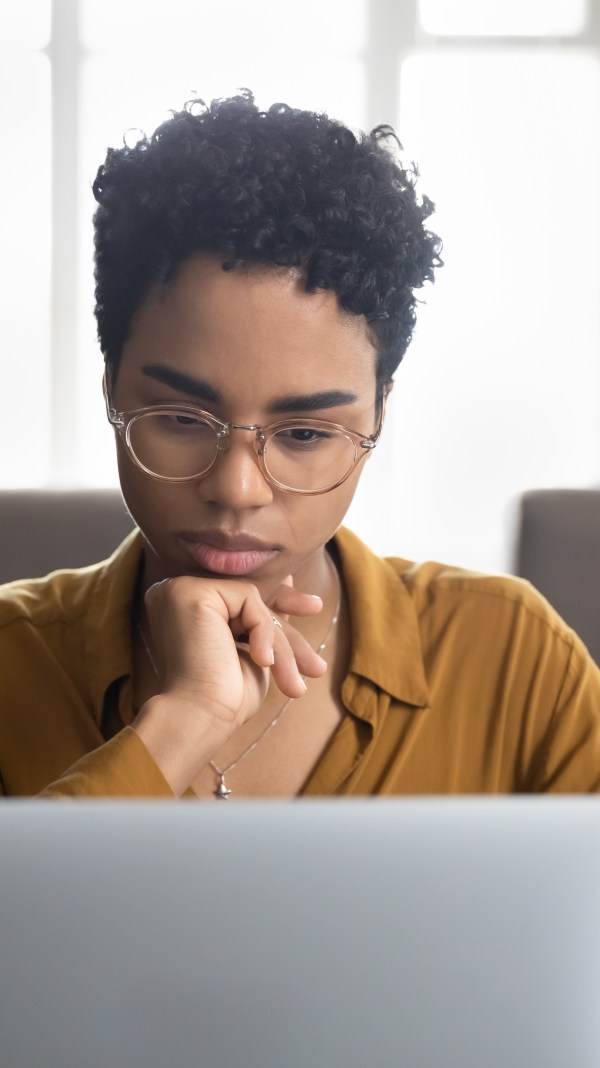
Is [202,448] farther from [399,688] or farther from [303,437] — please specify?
[399,688]

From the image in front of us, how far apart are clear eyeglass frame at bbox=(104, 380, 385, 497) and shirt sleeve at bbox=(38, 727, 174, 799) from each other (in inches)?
10.8

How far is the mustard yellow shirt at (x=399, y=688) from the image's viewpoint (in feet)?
3.48

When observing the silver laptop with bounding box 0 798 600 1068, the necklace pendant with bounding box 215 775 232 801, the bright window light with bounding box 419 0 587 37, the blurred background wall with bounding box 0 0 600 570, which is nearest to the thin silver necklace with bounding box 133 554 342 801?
the necklace pendant with bounding box 215 775 232 801

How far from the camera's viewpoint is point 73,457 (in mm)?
4066

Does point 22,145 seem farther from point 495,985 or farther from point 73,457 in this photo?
point 495,985

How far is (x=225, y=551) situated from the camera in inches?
38.3

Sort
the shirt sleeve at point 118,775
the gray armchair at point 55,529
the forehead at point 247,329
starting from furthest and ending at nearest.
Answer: the gray armchair at point 55,529
the forehead at point 247,329
the shirt sleeve at point 118,775

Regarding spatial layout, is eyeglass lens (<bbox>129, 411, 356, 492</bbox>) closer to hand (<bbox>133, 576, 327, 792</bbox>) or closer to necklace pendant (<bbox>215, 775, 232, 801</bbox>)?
hand (<bbox>133, 576, 327, 792</bbox>)

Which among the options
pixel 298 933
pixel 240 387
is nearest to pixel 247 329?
pixel 240 387

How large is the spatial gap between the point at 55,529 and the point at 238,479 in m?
0.52

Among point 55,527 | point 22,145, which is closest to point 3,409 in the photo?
point 22,145

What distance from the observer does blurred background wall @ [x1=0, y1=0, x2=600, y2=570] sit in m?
3.92

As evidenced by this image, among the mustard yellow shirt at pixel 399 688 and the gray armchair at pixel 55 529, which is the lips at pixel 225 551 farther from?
the gray armchair at pixel 55 529

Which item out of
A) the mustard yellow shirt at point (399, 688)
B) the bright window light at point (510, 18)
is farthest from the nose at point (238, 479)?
the bright window light at point (510, 18)
